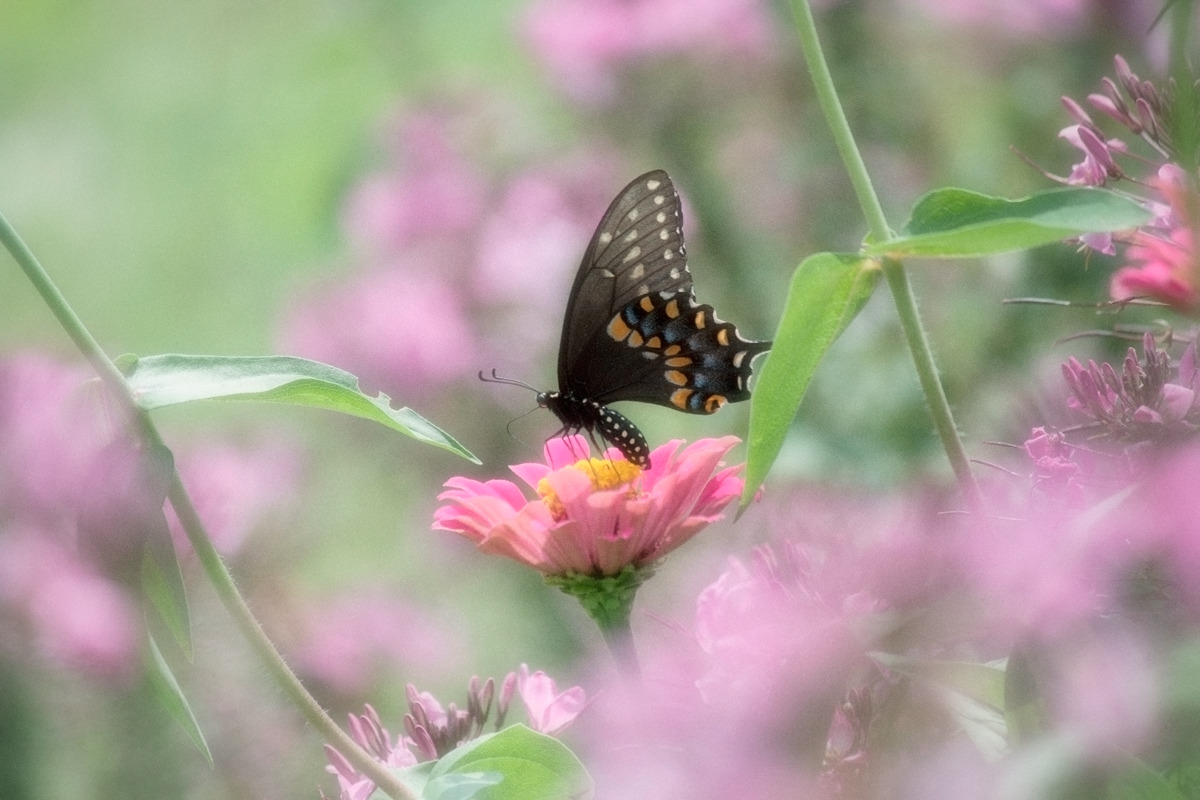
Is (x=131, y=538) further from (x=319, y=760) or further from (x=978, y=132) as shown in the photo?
(x=978, y=132)

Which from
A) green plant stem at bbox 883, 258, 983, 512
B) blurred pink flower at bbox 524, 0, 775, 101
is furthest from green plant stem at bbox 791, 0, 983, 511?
blurred pink flower at bbox 524, 0, 775, 101

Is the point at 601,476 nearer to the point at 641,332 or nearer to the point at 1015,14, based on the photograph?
the point at 641,332

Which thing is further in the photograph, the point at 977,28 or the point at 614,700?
the point at 977,28

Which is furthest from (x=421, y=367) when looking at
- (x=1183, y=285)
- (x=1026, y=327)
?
(x=1183, y=285)

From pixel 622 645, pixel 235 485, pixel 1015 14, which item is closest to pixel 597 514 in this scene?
pixel 622 645

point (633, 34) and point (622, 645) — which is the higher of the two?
point (633, 34)

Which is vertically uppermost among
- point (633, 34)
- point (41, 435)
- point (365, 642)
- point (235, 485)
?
point (633, 34)

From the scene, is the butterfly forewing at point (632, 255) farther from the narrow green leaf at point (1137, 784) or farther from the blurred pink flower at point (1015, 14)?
the narrow green leaf at point (1137, 784)

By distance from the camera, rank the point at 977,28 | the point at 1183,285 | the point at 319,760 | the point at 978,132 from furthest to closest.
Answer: the point at 978,132, the point at 977,28, the point at 319,760, the point at 1183,285
